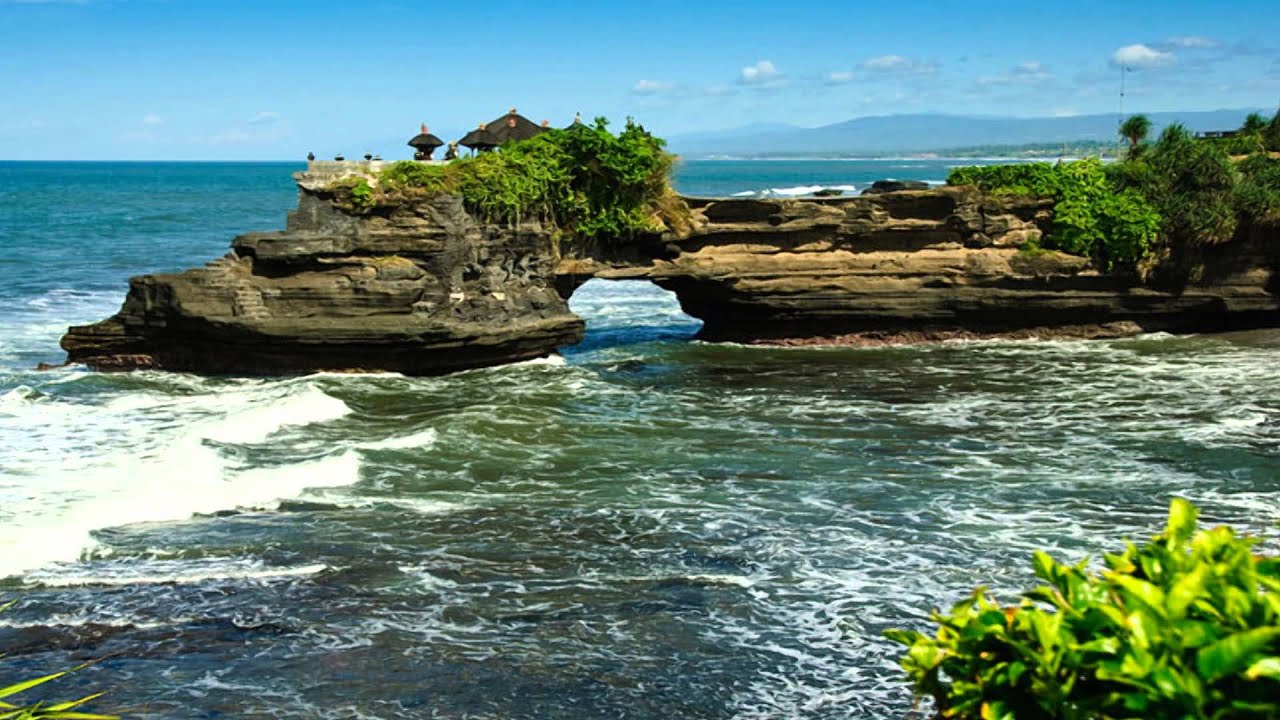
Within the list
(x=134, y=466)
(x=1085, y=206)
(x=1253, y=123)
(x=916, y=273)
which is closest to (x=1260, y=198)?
(x=1085, y=206)

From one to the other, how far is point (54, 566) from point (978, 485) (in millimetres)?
9361

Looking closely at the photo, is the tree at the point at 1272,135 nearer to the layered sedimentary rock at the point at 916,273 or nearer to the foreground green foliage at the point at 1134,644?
the layered sedimentary rock at the point at 916,273

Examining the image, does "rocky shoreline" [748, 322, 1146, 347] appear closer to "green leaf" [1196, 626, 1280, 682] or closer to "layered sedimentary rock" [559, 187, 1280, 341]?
"layered sedimentary rock" [559, 187, 1280, 341]

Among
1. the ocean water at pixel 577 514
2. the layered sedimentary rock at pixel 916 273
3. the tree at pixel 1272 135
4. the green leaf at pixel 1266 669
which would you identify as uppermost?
the tree at pixel 1272 135

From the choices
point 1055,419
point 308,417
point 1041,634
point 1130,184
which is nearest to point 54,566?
point 308,417

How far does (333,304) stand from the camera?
68.5 feet

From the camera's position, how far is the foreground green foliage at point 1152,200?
961 inches

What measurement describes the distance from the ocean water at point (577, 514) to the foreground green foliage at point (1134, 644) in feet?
16.3

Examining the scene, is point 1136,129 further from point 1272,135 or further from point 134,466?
point 134,466

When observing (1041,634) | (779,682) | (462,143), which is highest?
(462,143)

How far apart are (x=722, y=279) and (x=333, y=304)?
7.48 metres

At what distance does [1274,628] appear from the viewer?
9.85ft

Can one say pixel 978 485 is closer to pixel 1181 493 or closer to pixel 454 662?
pixel 1181 493

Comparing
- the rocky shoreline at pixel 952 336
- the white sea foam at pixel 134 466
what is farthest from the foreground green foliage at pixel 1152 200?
the white sea foam at pixel 134 466
